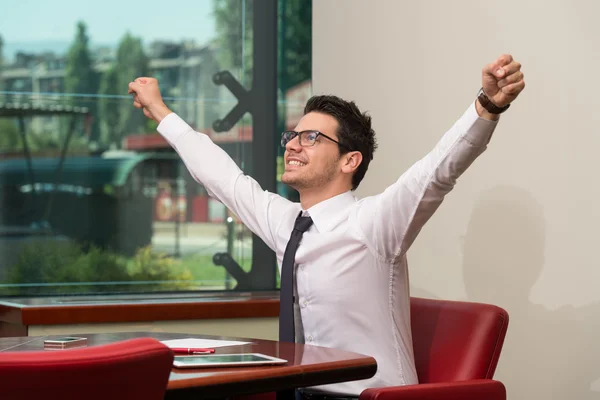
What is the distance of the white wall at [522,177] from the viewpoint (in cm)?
275

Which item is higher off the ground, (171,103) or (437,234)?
(171,103)

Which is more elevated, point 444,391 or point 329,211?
point 329,211

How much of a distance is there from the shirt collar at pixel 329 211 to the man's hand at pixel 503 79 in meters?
0.68

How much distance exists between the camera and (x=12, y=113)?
3926 mm

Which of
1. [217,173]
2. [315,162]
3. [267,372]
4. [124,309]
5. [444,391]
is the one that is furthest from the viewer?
[124,309]

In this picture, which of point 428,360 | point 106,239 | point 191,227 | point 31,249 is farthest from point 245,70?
point 428,360

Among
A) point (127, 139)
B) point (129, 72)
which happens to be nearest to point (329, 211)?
point (127, 139)

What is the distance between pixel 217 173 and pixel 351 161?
1.66 ft

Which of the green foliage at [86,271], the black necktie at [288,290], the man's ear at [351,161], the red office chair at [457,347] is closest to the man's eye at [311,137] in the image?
the man's ear at [351,161]

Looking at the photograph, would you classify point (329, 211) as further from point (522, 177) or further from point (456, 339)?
point (522, 177)

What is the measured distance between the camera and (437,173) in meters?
2.25

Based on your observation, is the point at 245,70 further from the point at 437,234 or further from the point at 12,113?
the point at 437,234

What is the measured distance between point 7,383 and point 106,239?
2778 millimetres

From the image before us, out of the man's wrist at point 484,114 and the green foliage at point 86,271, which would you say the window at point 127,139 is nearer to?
the green foliage at point 86,271
